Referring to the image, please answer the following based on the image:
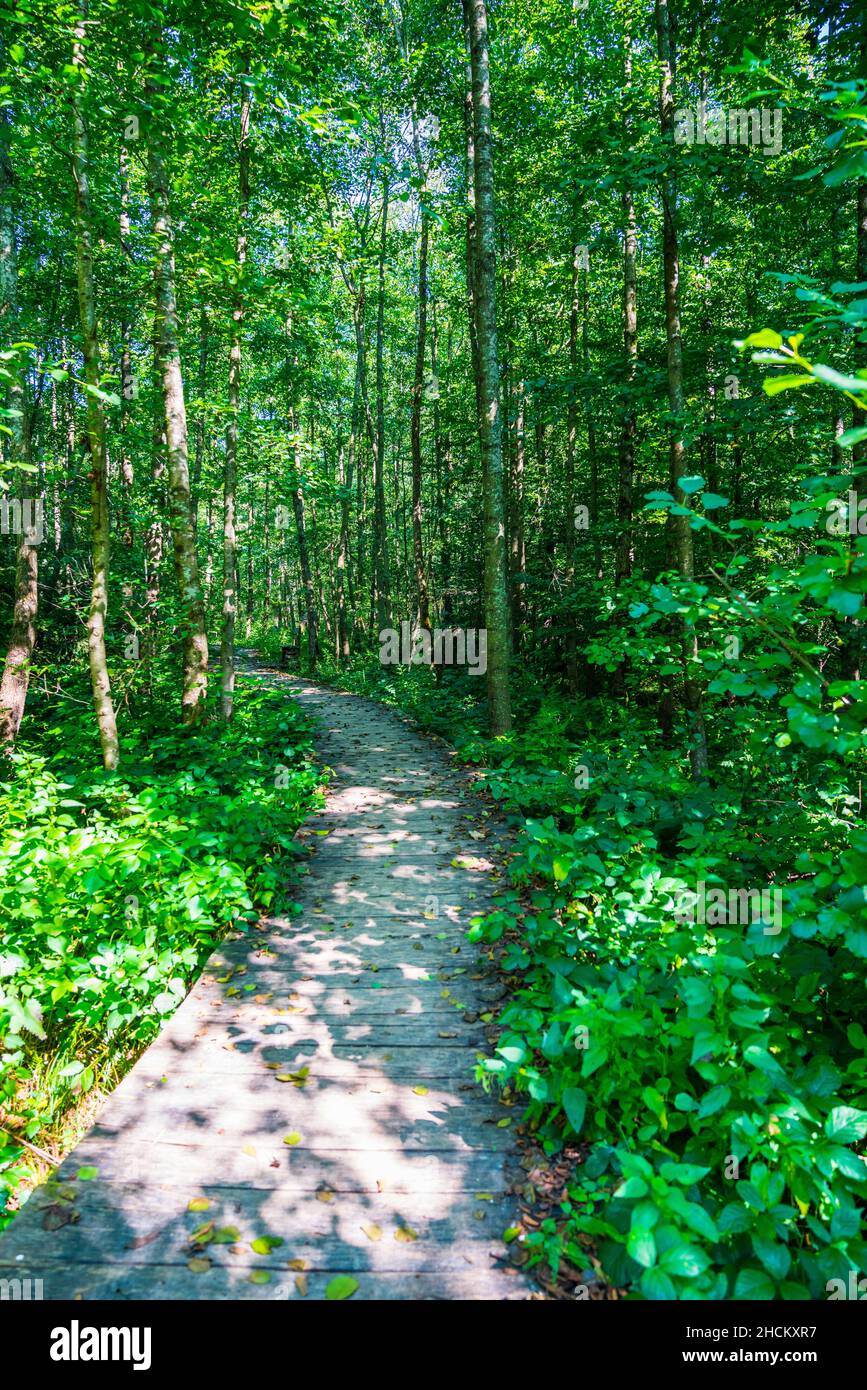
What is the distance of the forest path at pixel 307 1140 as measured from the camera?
2322 millimetres

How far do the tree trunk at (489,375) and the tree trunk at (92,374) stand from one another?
15.7 ft

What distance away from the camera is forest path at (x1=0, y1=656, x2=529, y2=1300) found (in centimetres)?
232

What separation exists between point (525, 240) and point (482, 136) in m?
9.04

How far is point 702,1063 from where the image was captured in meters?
2.33

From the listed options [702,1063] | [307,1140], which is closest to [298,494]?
[307,1140]

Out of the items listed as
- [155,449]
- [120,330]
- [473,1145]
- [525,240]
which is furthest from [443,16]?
[473,1145]

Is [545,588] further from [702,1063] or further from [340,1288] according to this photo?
[340,1288]

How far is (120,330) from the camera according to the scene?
54.0ft

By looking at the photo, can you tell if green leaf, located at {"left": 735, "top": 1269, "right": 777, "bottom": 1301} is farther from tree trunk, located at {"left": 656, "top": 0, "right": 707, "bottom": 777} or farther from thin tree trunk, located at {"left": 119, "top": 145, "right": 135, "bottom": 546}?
thin tree trunk, located at {"left": 119, "top": 145, "right": 135, "bottom": 546}

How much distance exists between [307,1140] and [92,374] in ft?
19.1

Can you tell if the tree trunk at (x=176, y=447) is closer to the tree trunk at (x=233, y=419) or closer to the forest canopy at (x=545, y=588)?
the forest canopy at (x=545, y=588)

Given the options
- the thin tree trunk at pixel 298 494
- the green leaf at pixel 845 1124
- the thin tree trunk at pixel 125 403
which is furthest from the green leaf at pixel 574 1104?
the thin tree trunk at pixel 125 403
